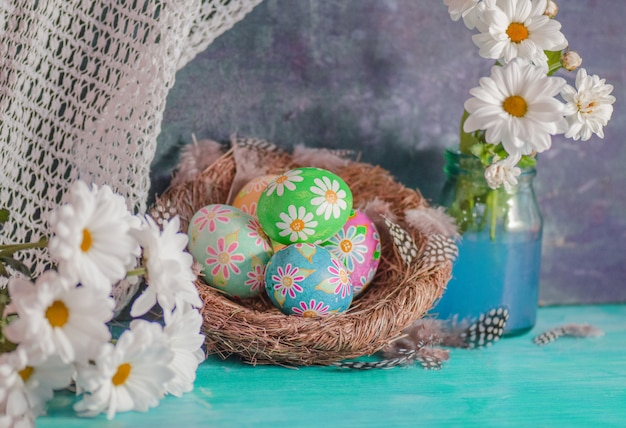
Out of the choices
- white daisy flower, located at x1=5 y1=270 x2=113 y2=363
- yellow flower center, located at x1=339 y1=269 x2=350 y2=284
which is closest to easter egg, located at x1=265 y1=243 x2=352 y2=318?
yellow flower center, located at x1=339 y1=269 x2=350 y2=284

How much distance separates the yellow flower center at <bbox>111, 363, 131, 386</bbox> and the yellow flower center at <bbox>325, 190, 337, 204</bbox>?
0.46 meters

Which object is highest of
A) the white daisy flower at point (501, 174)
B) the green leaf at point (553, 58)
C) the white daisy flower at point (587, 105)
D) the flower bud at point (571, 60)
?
the green leaf at point (553, 58)

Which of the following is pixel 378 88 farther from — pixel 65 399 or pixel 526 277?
pixel 65 399

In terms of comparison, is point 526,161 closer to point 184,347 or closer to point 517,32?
point 517,32

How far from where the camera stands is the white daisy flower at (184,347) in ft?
3.38

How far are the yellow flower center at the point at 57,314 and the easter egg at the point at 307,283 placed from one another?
15.0 inches

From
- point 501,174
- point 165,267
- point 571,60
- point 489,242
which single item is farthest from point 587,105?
point 165,267

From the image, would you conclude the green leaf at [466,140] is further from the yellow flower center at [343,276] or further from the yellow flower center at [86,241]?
the yellow flower center at [86,241]

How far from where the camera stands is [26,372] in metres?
0.93

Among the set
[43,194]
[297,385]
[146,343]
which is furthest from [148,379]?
[43,194]

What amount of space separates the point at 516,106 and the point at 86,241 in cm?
71

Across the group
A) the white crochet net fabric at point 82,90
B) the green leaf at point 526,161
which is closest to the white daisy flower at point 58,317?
the white crochet net fabric at point 82,90

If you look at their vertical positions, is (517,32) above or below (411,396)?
above

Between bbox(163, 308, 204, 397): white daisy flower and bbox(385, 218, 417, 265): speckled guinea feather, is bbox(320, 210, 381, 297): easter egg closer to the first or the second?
bbox(385, 218, 417, 265): speckled guinea feather
